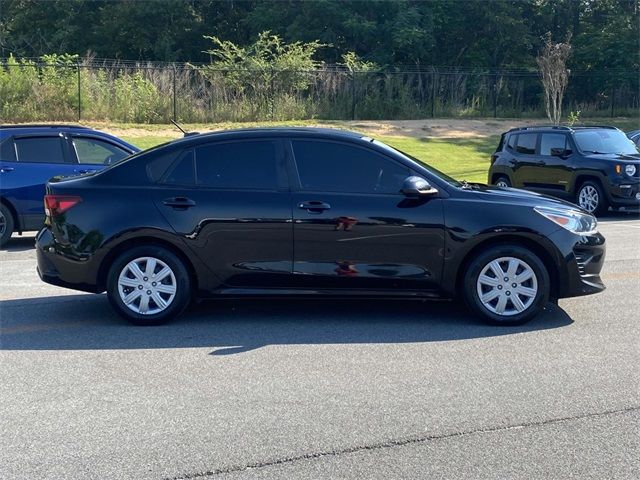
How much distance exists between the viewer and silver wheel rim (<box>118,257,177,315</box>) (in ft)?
23.0

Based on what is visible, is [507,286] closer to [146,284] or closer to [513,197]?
[513,197]

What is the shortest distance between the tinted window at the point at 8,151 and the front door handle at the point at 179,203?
19.7ft

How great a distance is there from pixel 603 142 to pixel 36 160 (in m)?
10.9

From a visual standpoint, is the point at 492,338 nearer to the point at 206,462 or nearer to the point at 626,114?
the point at 206,462

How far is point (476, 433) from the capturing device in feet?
15.5

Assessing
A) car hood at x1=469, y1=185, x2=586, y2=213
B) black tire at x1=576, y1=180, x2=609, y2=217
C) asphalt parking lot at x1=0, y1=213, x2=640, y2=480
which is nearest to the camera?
asphalt parking lot at x1=0, y1=213, x2=640, y2=480

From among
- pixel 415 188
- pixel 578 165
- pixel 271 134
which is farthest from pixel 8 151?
pixel 578 165

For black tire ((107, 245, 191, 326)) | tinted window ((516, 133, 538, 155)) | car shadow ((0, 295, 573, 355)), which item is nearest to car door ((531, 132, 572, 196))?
tinted window ((516, 133, 538, 155))

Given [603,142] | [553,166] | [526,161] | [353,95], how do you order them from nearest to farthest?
[603,142] < [553,166] < [526,161] < [353,95]

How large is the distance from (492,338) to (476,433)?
2.10 meters

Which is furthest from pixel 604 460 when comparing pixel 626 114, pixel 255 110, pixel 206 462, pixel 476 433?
pixel 626 114

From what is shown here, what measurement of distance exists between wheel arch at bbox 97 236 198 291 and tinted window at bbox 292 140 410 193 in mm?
1200

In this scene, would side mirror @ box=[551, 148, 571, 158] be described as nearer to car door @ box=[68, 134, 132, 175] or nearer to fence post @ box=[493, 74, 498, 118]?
car door @ box=[68, 134, 132, 175]

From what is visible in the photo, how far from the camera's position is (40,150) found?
12266 mm
